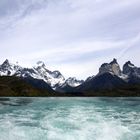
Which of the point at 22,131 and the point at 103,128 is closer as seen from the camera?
the point at 22,131

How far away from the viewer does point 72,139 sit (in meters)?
26.3

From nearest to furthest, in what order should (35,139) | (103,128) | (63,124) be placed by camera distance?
1. (35,139)
2. (103,128)
3. (63,124)

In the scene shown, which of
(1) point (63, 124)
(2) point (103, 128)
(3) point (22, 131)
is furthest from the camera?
(1) point (63, 124)

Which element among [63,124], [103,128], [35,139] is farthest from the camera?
[63,124]

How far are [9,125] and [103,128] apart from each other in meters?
8.95

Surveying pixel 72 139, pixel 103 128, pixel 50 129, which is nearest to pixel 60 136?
pixel 72 139

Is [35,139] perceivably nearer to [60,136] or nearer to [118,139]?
[60,136]

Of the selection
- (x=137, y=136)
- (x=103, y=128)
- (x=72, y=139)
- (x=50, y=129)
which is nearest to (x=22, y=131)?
(x=50, y=129)

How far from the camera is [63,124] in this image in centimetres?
3366

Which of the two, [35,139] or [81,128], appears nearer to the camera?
[35,139]

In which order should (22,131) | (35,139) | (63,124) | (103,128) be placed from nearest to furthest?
(35,139) → (22,131) → (103,128) → (63,124)

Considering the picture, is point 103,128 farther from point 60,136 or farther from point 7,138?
point 7,138

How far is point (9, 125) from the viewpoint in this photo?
3228 centimetres

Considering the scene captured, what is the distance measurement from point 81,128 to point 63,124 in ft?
10.4
